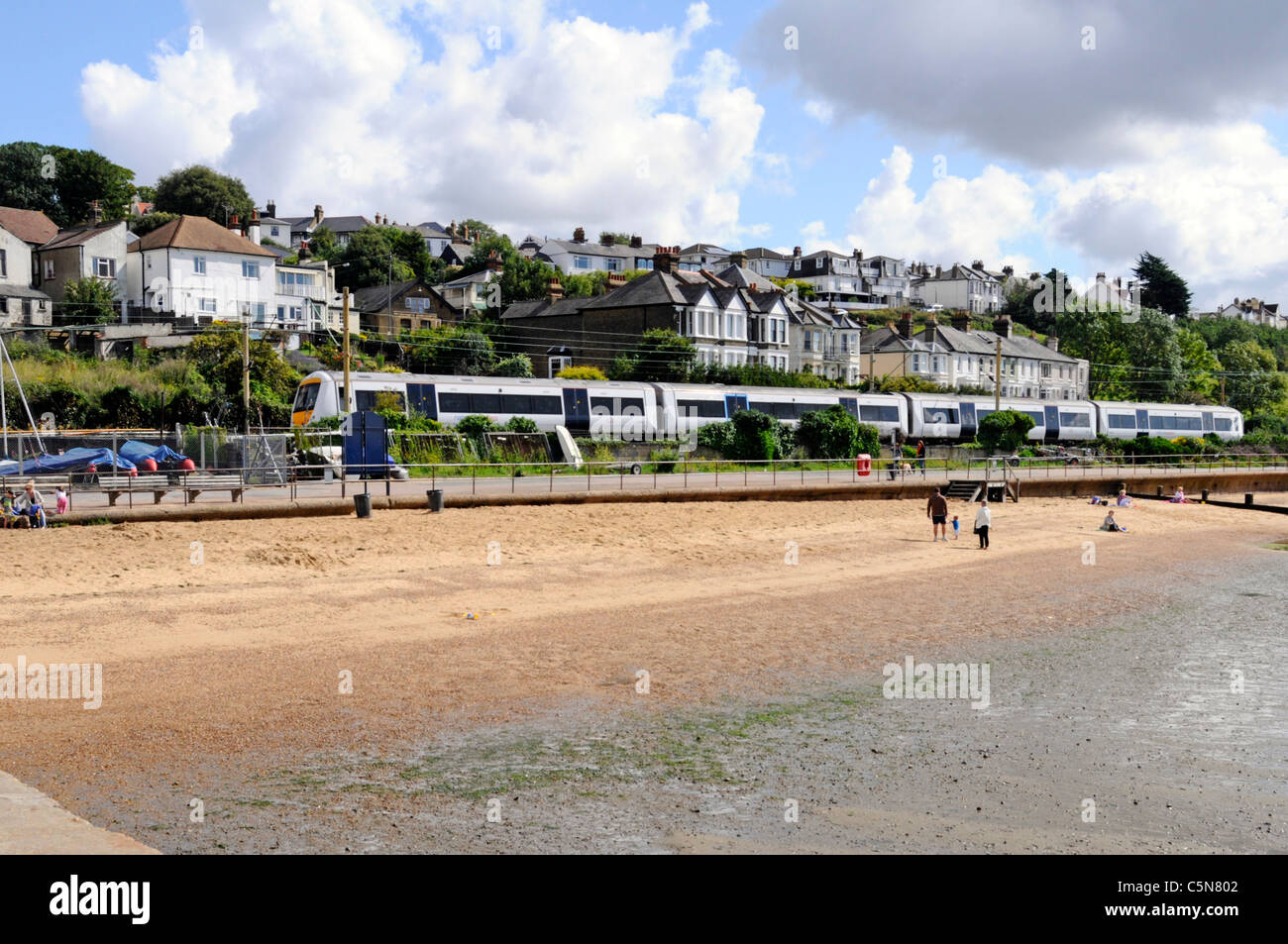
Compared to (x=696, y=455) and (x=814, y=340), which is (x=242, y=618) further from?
(x=814, y=340)

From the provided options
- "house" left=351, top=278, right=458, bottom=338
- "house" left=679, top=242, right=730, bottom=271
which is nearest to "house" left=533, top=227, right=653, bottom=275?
"house" left=679, top=242, right=730, bottom=271

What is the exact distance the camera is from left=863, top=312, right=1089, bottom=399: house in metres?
90.6

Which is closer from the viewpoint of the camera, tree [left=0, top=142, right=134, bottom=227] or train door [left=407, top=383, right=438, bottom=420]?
train door [left=407, top=383, right=438, bottom=420]

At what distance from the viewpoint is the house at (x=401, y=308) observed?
8069cm

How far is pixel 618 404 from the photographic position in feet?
158

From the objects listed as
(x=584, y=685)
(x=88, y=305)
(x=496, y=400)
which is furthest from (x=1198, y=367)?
(x=584, y=685)

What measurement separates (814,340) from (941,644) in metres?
72.6

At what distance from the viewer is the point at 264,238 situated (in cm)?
11088

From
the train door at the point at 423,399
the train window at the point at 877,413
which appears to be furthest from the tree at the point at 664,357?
the train door at the point at 423,399

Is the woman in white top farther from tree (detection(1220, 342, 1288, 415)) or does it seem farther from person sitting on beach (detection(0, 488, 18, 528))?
tree (detection(1220, 342, 1288, 415))

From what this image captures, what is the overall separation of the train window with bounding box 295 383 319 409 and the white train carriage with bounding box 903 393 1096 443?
31613 millimetres

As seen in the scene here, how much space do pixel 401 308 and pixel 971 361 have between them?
4789cm

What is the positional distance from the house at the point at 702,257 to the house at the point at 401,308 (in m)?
44.2

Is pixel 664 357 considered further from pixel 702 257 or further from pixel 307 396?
pixel 702 257
